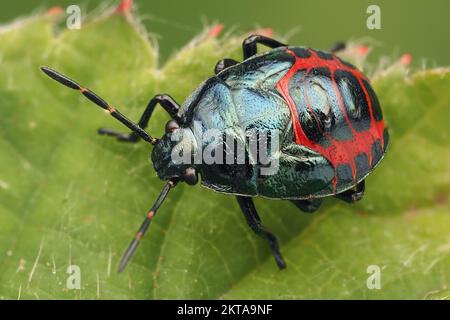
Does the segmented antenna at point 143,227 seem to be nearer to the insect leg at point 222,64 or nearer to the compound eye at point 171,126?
the compound eye at point 171,126

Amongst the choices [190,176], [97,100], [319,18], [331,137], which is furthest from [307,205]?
[319,18]

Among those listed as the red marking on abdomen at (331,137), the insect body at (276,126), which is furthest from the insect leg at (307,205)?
the red marking on abdomen at (331,137)

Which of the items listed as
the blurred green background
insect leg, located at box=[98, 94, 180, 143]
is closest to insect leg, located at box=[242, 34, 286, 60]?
insect leg, located at box=[98, 94, 180, 143]

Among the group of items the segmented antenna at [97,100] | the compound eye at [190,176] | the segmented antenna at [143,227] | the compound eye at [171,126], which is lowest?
the segmented antenna at [143,227]

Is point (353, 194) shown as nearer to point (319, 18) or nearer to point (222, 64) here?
point (222, 64)

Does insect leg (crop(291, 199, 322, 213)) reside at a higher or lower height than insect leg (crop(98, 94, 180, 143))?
lower

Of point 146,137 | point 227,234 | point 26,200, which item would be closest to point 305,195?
point 227,234

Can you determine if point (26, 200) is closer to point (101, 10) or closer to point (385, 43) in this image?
point (101, 10)

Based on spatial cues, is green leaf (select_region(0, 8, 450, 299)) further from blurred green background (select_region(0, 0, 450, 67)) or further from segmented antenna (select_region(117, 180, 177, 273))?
A: blurred green background (select_region(0, 0, 450, 67))
